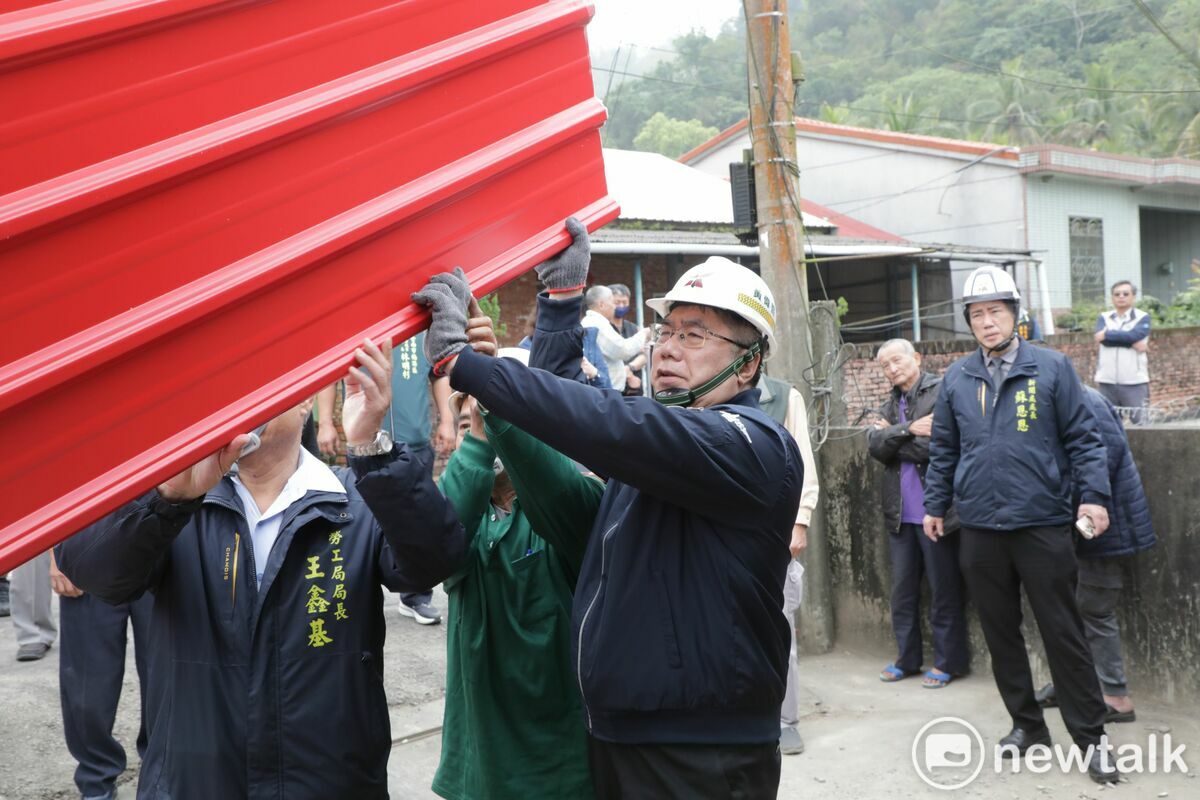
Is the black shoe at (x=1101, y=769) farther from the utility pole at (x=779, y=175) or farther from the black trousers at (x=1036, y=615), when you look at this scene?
the utility pole at (x=779, y=175)

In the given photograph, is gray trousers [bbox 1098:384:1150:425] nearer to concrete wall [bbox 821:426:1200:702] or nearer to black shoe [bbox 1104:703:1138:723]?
concrete wall [bbox 821:426:1200:702]

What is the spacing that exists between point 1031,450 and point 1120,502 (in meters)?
0.94

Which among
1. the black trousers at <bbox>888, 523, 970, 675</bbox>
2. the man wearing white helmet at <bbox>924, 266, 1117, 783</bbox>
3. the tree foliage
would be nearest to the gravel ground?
the black trousers at <bbox>888, 523, 970, 675</bbox>

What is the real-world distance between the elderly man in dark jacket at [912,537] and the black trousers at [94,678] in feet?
13.8

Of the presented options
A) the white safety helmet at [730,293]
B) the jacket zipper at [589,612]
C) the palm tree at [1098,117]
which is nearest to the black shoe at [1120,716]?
the white safety helmet at [730,293]

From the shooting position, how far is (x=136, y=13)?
5.50 ft

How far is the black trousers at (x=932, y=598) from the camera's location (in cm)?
629

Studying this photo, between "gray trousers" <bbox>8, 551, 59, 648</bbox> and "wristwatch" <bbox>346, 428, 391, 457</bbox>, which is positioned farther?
"gray trousers" <bbox>8, 551, 59, 648</bbox>

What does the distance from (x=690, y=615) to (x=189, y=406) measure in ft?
3.82

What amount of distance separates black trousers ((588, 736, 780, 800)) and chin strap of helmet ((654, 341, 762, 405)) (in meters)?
0.79

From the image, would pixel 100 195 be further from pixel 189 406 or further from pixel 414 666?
pixel 414 666

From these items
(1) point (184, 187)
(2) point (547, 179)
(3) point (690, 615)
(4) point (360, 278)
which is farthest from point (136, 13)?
(3) point (690, 615)

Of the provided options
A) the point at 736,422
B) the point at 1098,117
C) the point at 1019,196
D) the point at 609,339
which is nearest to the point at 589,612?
the point at 736,422

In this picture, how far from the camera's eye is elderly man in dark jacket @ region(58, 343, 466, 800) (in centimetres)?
237
